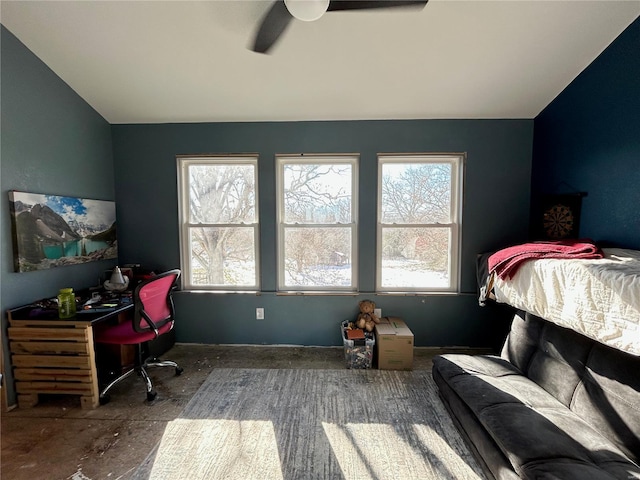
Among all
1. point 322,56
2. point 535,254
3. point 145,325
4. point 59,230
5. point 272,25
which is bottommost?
point 145,325

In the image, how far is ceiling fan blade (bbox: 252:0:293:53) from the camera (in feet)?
4.56

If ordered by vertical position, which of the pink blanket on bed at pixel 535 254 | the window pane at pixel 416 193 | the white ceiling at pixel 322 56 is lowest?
the pink blanket on bed at pixel 535 254

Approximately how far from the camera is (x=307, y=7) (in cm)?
124

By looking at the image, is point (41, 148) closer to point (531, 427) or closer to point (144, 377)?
point (144, 377)

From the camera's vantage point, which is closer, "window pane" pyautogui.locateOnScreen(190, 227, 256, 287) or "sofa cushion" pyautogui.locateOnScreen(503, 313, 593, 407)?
"sofa cushion" pyautogui.locateOnScreen(503, 313, 593, 407)

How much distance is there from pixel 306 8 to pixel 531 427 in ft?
7.54

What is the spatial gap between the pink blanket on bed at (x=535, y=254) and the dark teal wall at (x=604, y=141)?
346 millimetres

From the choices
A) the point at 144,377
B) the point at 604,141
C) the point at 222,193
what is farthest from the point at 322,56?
the point at 144,377

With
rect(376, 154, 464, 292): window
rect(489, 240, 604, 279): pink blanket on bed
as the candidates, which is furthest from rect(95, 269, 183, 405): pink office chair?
rect(489, 240, 604, 279): pink blanket on bed

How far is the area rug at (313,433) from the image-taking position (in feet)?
4.64

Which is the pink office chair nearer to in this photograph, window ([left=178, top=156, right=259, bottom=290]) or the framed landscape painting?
window ([left=178, top=156, right=259, bottom=290])

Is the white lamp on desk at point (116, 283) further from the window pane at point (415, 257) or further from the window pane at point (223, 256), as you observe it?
the window pane at point (415, 257)

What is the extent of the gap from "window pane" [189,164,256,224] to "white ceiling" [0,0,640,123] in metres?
0.54

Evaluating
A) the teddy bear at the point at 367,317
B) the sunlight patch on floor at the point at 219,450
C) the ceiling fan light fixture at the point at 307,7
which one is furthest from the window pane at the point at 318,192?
the sunlight patch on floor at the point at 219,450
